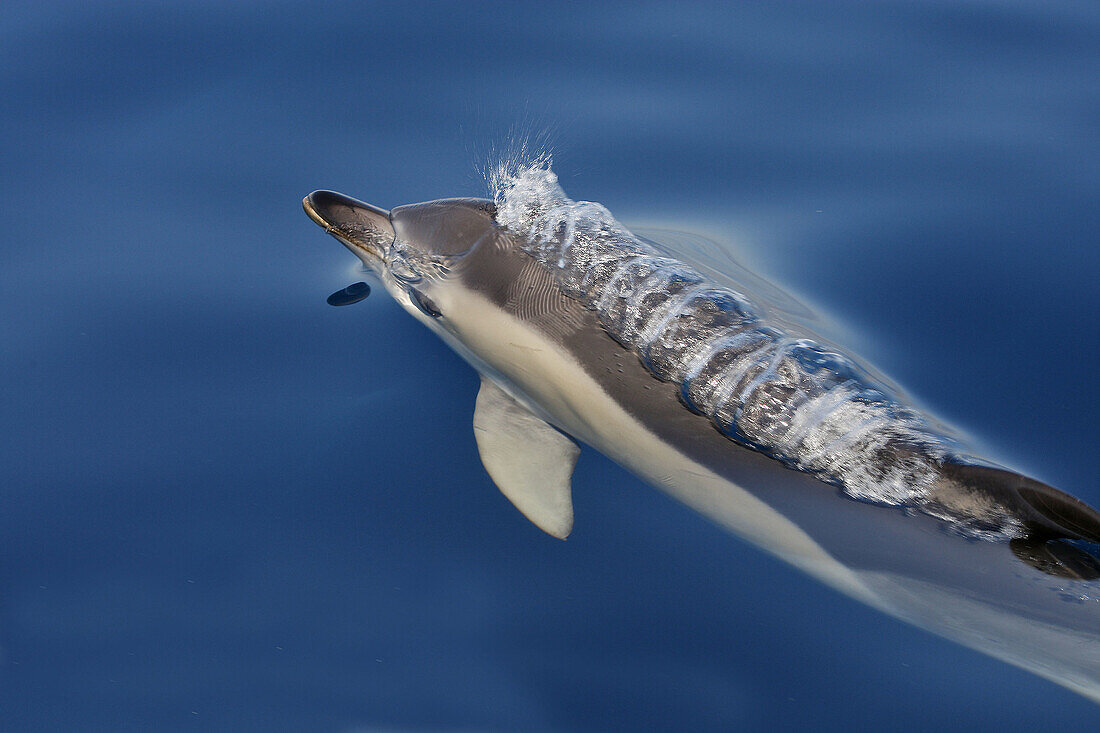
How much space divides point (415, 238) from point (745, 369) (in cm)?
168

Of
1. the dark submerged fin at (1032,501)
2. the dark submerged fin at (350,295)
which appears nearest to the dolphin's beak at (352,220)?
the dark submerged fin at (350,295)

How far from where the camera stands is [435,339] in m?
4.67

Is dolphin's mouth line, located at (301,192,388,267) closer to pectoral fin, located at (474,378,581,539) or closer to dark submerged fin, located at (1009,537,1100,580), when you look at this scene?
pectoral fin, located at (474,378,581,539)

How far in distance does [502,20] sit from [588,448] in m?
3.48

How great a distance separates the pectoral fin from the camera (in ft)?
12.3

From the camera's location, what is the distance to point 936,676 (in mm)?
3254

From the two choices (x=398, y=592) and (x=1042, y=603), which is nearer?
(x=1042, y=603)

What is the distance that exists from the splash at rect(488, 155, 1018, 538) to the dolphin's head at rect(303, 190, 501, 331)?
0.17 metres

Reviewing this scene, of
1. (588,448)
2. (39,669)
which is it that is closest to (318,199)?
(588,448)

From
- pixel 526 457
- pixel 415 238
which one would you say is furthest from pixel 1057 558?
pixel 415 238

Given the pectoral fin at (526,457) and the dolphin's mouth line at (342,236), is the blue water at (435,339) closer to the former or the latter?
the pectoral fin at (526,457)

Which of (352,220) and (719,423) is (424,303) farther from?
(719,423)

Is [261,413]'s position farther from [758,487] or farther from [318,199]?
[758,487]

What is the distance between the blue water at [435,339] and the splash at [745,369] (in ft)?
1.32
